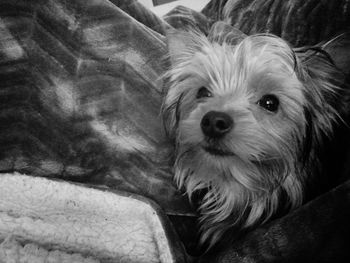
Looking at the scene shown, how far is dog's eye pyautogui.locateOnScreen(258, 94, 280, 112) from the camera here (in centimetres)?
135

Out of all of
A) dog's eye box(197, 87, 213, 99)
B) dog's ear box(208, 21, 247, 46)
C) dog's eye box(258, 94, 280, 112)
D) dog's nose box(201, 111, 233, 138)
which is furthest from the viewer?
dog's ear box(208, 21, 247, 46)

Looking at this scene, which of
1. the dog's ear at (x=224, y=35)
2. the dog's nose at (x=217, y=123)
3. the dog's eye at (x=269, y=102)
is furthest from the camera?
the dog's ear at (x=224, y=35)

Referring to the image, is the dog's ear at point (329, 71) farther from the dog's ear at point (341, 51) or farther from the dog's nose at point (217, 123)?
the dog's nose at point (217, 123)

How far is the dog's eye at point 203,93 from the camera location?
4.87 feet

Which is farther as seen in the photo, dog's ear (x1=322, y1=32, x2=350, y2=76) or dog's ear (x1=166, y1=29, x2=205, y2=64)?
dog's ear (x1=166, y1=29, x2=205, y2=64)

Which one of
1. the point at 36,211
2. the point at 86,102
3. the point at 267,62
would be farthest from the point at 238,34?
the point at 36,211

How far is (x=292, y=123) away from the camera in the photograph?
1339 millimetres

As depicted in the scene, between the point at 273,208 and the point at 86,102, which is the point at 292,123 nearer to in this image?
the point at 273,208

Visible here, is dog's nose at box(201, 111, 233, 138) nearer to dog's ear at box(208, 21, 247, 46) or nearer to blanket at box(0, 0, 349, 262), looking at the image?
blanket at box(0, 0, 349, 262)

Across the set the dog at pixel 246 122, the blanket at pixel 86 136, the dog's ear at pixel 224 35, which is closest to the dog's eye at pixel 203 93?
the dog at pixel 246 122

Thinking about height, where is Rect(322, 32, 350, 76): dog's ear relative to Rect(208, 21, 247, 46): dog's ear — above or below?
above

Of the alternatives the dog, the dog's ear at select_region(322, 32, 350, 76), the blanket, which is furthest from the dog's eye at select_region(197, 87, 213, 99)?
the dog's ear at select_region(322, 32, 350, 76)

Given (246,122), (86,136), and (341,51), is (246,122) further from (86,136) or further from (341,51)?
(86,136)

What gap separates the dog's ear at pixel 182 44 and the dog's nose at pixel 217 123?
1.41 ft
